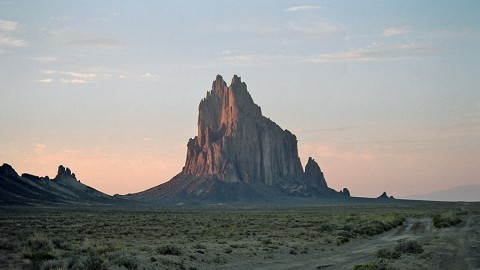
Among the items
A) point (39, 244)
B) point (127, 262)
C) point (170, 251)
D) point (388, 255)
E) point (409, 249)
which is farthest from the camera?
point (409, 249)

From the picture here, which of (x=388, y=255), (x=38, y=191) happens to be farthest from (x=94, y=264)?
(x=38, y=191)

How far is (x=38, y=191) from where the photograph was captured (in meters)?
166

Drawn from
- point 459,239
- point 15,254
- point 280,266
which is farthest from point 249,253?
point 459,239

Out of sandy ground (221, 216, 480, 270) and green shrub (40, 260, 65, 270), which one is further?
sandy ground (221, 216, 480, 270)

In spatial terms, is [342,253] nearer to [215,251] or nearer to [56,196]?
[215,251]

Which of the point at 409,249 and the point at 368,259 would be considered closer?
the point at 368,259

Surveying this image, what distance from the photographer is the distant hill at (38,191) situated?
14750 centimetres

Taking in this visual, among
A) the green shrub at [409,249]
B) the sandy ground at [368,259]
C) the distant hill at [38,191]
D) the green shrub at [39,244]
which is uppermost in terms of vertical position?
the distant hill at [38,191]

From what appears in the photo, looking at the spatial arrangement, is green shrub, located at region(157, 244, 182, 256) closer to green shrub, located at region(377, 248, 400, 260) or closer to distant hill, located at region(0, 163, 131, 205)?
green shrub, located at region(377, 248, 400, 260)

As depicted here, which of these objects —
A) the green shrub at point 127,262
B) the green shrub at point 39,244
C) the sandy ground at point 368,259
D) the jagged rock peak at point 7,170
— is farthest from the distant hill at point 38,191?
the green shrub at point 127,262

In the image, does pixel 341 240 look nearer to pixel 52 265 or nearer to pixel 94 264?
pixel 94 264

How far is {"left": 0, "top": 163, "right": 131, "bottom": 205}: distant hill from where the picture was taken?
14750 cm

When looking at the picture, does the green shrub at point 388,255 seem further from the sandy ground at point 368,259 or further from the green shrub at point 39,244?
the green shrub at point 39,244

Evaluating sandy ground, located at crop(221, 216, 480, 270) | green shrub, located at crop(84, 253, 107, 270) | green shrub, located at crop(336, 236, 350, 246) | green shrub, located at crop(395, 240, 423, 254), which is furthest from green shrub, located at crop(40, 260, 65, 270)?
green shrub, located at crop(336, 236, 350, 246)
